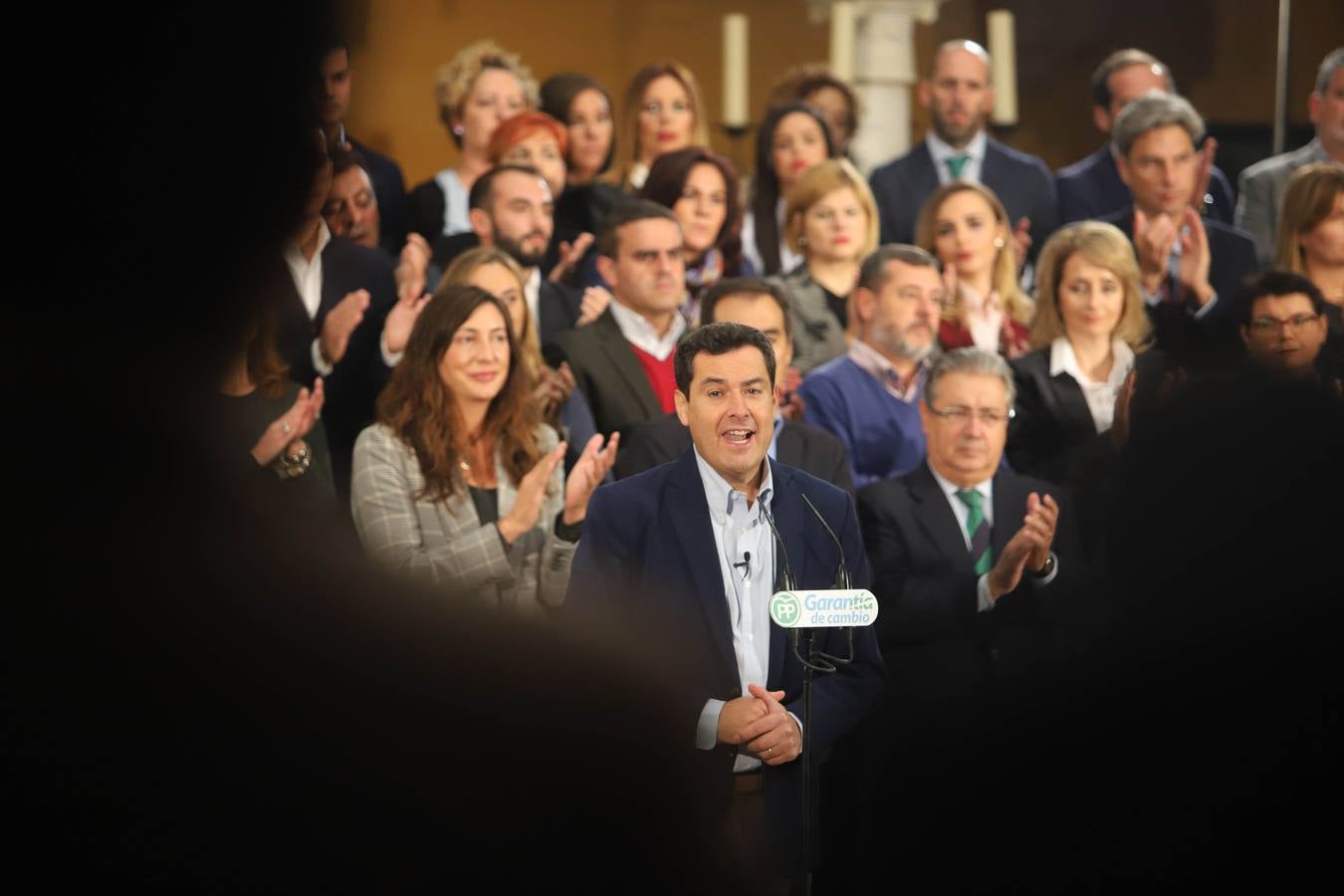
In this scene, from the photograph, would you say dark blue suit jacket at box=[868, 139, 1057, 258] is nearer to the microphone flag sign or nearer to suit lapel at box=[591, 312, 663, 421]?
suit lapel at box=[591, 312, 663, 421]

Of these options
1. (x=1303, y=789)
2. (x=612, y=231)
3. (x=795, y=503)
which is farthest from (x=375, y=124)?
(x=1303, y=789)

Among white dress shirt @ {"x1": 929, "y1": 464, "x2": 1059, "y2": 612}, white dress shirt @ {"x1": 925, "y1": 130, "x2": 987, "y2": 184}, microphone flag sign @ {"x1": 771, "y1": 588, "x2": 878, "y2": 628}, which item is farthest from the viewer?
white dress shirt @ {"x1": 925, "y1": 130, "x2": 987, "y2": 184}

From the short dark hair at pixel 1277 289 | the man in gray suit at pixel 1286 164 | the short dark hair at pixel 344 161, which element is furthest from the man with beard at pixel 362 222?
the man in gray suit at pixel 1286 164

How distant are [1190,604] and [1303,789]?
53 cm

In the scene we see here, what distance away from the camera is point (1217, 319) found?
4766mm

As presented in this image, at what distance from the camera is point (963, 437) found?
→ 4.19 m

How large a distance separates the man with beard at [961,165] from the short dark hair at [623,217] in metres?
0.96

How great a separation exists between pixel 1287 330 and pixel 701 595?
83.5 inches

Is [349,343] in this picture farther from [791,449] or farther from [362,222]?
[791,449]

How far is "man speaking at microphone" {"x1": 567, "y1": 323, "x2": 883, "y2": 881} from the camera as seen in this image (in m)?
3.34

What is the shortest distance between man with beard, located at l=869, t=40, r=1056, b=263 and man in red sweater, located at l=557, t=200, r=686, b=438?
1.01 m

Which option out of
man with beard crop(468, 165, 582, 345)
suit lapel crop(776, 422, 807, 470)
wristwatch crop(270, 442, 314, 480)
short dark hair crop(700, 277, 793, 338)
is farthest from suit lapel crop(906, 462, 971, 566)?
wristwatch crop(270, 442, 314, 480)

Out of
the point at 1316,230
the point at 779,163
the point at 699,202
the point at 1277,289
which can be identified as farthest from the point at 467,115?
the point at 1316,230

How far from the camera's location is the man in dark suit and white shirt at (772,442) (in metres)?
3.99
